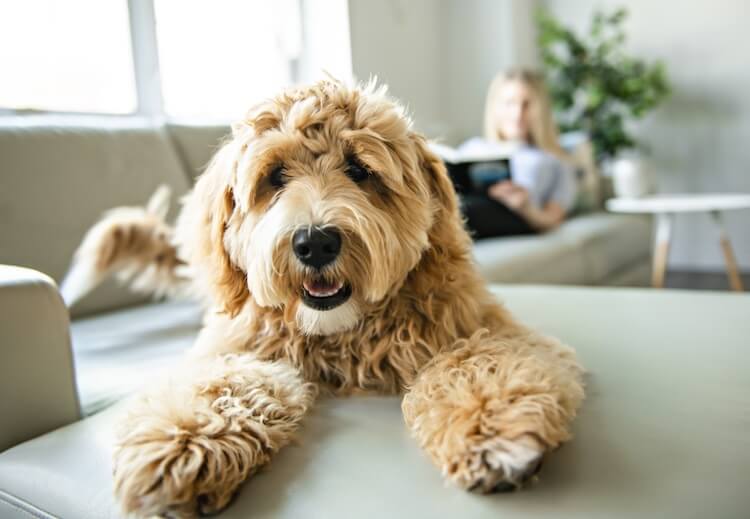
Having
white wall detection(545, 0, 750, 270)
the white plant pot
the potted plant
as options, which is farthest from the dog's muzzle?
white wall detection(545, 0, 750, 270)

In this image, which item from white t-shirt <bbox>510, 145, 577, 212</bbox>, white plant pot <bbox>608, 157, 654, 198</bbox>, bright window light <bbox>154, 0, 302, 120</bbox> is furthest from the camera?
white plant pot <bbox>608, 157, 654, 198</bbox>

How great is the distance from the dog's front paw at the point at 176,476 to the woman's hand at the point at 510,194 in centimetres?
280

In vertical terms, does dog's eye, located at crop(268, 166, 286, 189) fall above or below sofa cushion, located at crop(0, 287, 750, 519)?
above

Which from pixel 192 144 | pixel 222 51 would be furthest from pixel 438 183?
pixel 222 51

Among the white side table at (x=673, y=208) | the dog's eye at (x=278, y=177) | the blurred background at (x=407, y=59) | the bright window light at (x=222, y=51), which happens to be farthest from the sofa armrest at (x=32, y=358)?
the white side table at (x=673, y=208)

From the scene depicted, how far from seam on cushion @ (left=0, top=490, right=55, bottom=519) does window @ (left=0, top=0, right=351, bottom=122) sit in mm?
1887

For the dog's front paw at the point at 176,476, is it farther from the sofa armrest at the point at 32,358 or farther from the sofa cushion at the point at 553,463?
the sofa armrest at the point at 32,358

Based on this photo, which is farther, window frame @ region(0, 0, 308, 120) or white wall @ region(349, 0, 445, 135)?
white wall @ region(349, 0, 445, 135)

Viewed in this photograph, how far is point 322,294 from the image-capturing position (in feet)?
3.90

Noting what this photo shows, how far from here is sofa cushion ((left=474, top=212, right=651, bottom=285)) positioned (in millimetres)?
2985

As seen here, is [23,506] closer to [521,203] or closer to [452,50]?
[521,203]

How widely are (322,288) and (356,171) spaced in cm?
25

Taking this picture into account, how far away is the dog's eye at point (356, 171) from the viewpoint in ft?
4.08

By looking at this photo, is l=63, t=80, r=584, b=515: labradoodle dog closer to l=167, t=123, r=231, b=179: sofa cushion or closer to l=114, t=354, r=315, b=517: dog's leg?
l=114, t=354, r=315, b=517: dog's leg
